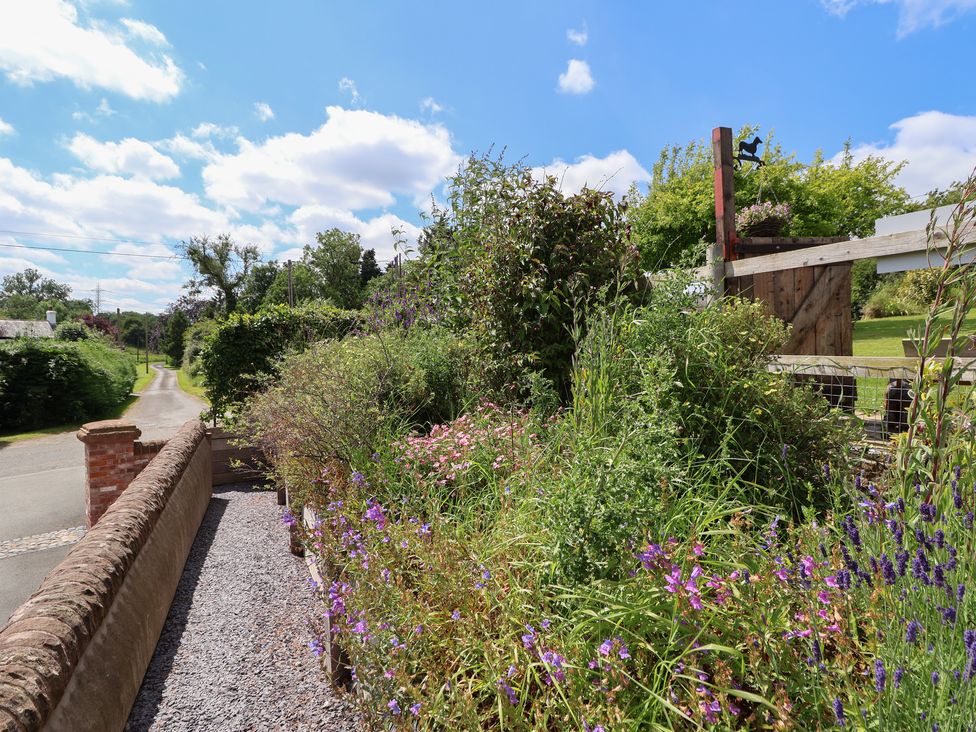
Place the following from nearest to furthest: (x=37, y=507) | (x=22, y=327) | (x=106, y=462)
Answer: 1. (x=106, y=462)
2. (x=37, y=507)
3. (x=22, y=327)

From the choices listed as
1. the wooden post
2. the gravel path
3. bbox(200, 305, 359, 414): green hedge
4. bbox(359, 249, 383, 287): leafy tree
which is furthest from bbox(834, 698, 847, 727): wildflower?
bbox(359, 249, 383, 287): leafy tree

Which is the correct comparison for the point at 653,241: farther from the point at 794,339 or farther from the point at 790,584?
the point at 790,584

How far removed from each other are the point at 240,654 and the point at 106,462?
14.0 ft

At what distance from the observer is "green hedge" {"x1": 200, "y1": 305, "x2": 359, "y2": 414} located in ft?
31.5

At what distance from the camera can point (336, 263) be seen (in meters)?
48.3

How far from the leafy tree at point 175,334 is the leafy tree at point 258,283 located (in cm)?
1211

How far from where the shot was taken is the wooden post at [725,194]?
4801 mm

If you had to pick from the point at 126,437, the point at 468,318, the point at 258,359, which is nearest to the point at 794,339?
the point at 468,318

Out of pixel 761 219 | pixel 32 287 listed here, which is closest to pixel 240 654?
pixel 761 219

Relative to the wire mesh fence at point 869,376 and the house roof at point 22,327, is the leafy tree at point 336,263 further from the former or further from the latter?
the wire mesh fence at point 869,376

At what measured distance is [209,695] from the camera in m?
2.79

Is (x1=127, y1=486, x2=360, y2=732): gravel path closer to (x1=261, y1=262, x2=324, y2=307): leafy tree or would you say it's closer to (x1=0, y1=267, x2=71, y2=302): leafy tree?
(x1=261, y1=262, x2=324, y2=307): leafy tree

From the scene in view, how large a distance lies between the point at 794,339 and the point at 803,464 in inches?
79.8

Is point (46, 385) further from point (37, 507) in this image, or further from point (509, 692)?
point (509, 692)
